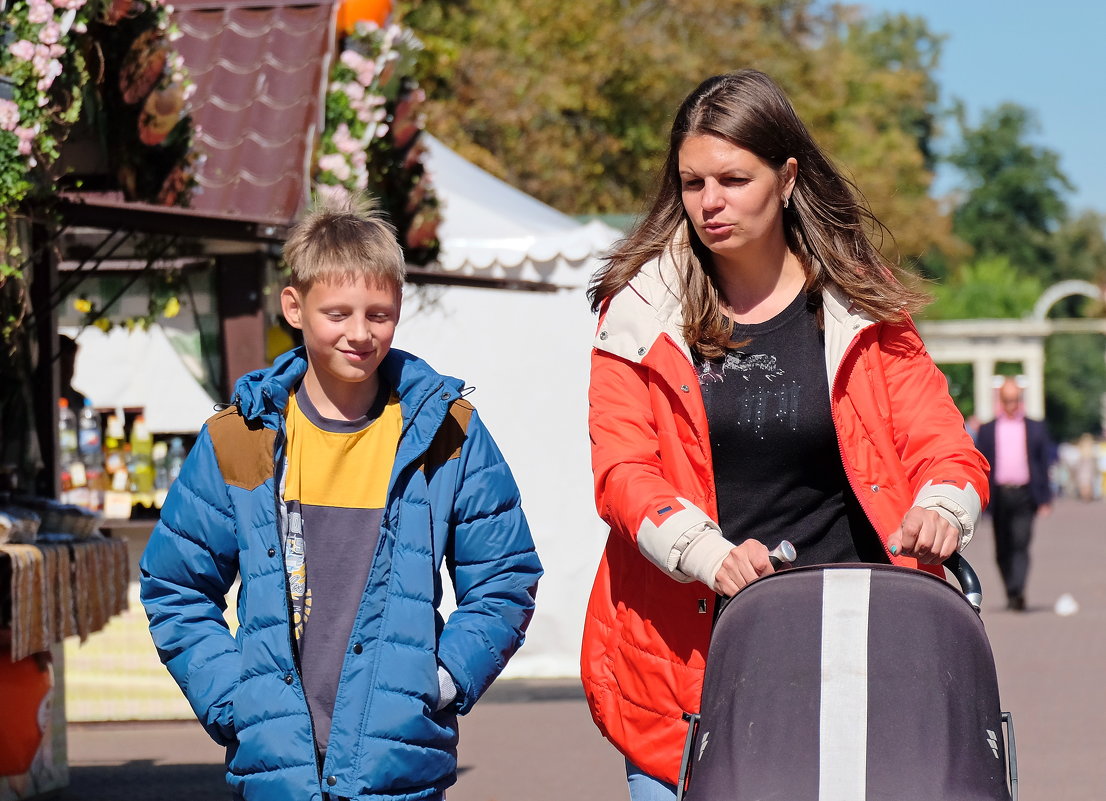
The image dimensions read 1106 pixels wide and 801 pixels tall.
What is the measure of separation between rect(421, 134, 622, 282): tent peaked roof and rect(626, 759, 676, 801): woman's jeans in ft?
23.3

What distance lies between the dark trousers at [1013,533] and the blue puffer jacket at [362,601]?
41.7 feet

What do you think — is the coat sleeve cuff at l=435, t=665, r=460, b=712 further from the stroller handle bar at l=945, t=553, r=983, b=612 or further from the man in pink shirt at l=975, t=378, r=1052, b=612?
the man in pink shirt at l=975, t=378, r=1052, b=612

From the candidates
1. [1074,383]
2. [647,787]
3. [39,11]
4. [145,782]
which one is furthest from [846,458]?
[1074,383]

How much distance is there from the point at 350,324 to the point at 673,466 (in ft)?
2.10

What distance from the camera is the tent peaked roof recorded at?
1099cm

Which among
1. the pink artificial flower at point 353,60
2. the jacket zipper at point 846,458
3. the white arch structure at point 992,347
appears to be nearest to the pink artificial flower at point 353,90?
the pink artificial flower at point 353,60

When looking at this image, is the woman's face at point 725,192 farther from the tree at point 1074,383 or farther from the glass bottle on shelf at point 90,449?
the tree at point 1074,383

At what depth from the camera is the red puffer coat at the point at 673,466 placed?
3205 millimetres

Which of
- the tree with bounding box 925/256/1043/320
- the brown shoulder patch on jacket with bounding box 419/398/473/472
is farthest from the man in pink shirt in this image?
the tree with bounding box 925/256/1043/320

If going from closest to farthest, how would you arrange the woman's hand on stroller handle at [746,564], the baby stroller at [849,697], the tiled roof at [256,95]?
the baby stroller at [849,697]
the woman's hand on stroller handle at [746,564]
the tiled roof at [256,95]

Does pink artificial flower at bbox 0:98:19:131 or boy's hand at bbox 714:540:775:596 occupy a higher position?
pink artificial flower at bbox 0:98:19:131

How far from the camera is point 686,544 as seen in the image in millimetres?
3025

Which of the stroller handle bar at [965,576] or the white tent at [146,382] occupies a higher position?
the white tent at [146,382]

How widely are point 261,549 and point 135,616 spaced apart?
22.7 feet
